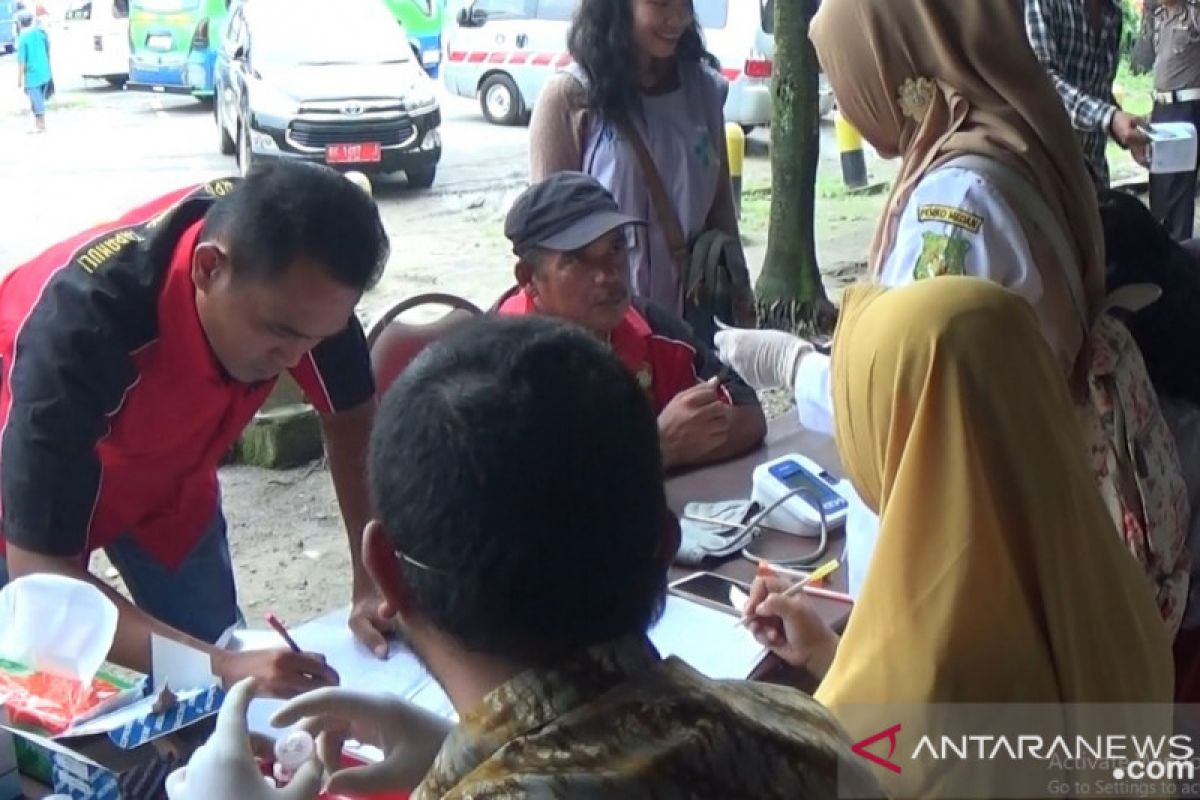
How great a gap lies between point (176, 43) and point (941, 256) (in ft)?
36.9

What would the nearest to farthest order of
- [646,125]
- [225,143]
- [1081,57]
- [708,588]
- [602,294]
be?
1. [708,588]
2. [602,294]
3. [646,125]
4. [1081,57]
5. [225,143]

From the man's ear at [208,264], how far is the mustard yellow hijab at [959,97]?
3.35 ft

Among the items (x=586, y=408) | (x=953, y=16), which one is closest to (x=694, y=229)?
(x=953, y=16)

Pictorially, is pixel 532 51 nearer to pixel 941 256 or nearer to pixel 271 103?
pixel 271 103

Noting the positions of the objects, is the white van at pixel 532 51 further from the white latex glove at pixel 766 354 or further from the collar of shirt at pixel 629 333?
the white latex glove at pixel 766 354

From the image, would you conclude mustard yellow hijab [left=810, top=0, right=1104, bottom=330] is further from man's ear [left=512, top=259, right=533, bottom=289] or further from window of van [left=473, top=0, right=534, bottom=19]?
window of van [left=473, top=0, right=534, bottom=19]

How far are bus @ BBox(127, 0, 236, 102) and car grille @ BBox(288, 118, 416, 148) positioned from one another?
3145 millimetres

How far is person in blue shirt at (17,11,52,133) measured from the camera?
34.9 ft

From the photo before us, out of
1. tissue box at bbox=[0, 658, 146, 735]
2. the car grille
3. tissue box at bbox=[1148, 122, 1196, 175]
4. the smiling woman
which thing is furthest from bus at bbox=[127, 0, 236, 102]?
tissue box at bbox=[0, 658, 146, 735]

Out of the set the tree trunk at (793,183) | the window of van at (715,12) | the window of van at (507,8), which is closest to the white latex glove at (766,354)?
the tree trunk at (793,183)

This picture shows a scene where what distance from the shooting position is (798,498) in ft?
7.06

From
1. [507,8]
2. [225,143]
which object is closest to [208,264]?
[225,143]

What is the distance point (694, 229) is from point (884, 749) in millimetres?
2065

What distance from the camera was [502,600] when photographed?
96cm
